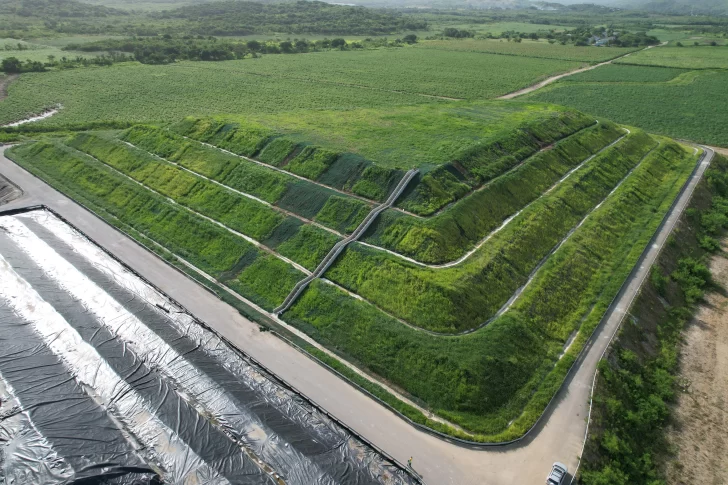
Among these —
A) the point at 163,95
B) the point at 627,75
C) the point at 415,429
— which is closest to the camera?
the point at 415,429

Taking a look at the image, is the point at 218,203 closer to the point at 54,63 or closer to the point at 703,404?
the point at 703,404

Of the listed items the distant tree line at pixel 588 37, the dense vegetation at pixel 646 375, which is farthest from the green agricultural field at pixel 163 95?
the distant tree line at pixel 588 37

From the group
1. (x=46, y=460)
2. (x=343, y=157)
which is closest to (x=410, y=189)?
(x=343, y=157)

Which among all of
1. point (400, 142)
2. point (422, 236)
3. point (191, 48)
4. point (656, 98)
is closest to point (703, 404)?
point (422, 236)

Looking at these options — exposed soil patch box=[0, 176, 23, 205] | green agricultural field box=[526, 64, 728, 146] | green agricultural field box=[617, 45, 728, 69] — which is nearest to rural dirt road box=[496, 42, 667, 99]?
green agricultural field box=[526, 64, 728, 146]

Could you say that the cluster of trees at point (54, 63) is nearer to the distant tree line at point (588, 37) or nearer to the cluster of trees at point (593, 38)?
the distant tree line at point (588, 37)
